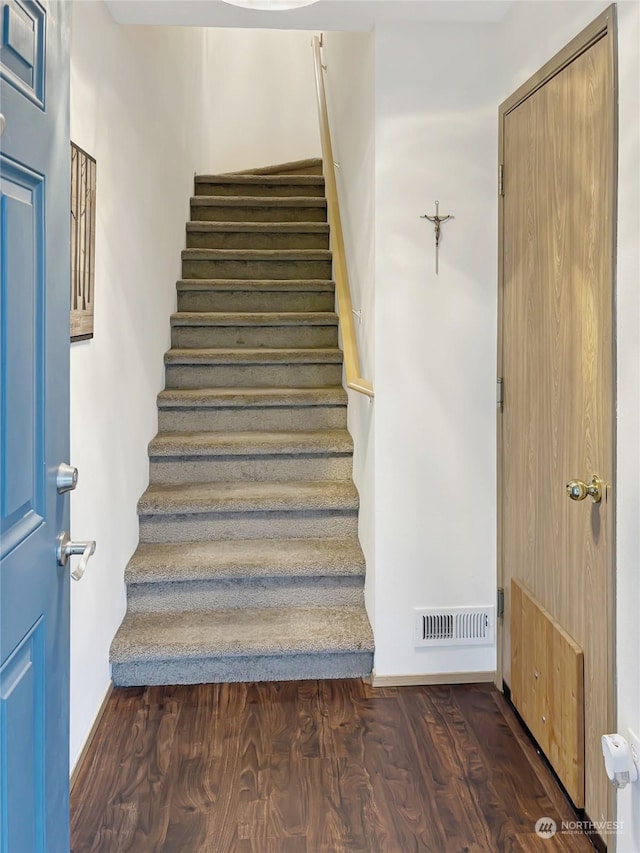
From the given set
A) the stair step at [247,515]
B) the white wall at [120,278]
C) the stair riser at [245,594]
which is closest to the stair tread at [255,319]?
the white wall at [120,278]

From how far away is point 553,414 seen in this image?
199cm

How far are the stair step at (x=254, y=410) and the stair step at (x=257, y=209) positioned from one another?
5.37ft

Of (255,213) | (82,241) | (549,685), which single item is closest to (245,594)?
(549,685)

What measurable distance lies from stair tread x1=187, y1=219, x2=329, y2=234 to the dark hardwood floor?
9.18 feet

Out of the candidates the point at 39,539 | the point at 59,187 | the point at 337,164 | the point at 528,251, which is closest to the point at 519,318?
the point at 528,251

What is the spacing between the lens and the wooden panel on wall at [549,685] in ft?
6.00

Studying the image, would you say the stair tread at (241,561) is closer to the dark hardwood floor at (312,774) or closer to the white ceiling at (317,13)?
the dark hardwood floor at (312,774)

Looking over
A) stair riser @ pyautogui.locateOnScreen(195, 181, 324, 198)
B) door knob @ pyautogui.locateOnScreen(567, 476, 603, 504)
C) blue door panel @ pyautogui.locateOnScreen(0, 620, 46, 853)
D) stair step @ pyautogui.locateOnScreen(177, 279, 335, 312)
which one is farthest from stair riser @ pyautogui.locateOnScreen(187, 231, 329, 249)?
blue door panel @ pyautogui.locateOnScreen(0, 620, 46, 853)

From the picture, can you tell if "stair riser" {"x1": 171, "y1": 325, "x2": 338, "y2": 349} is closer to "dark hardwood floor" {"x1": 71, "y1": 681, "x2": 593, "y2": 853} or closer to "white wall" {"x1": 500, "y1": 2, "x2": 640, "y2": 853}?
"dark hardwood floor" {"x1": 71, "y1": 681, "x2": 593, "y2": 853}

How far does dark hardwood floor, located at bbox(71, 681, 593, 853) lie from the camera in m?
1.79

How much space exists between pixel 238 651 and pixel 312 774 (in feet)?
1.96

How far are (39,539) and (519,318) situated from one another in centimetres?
164

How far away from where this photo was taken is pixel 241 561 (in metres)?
2.79

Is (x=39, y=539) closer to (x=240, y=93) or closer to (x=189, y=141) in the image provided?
(x=189, y=141)
